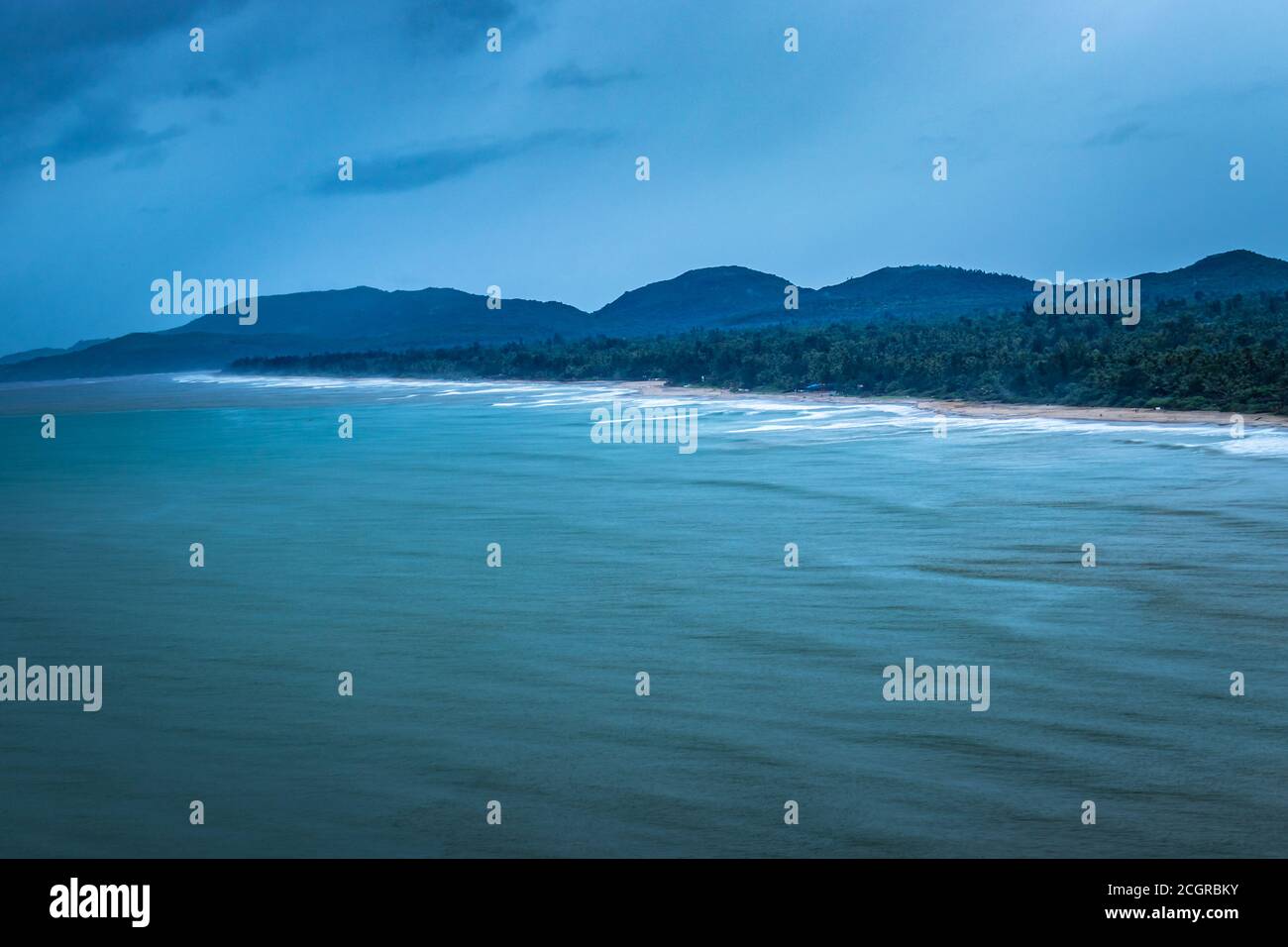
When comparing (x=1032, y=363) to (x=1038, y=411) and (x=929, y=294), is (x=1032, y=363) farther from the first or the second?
(x=929, y=294)

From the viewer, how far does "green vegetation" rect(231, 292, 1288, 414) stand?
115 feet

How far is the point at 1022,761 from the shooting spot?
779cm

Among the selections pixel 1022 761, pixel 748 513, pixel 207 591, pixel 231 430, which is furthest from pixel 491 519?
pixel 231 430

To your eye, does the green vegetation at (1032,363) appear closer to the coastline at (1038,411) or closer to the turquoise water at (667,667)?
the coastline at (1038,411)

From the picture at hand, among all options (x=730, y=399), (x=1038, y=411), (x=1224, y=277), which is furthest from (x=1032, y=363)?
(x=1224, y=277)

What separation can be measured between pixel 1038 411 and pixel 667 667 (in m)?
30.7

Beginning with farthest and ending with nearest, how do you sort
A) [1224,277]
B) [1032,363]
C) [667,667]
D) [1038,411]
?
[1224,277], [1032,363], [1038,411], [667,667]

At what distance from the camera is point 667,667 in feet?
33.6

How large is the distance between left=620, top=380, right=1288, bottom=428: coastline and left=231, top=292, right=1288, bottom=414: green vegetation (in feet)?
2.28

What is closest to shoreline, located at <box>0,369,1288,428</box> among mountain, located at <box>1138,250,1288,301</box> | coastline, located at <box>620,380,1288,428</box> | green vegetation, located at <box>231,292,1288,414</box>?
coastline, located at <box>620,380,1288,428</box>

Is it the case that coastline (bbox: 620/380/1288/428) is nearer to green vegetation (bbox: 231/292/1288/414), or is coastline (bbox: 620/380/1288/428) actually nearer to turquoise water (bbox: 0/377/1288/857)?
green vegetation (bbox: 231/292/1288/414)

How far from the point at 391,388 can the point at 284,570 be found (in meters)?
72.7

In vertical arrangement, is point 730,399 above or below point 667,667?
above
